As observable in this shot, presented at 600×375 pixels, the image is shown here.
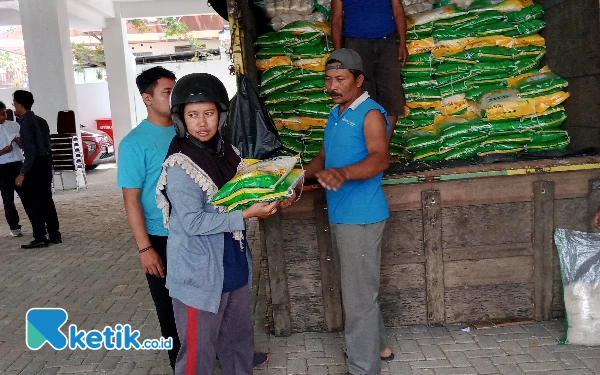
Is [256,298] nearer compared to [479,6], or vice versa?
[479,6]

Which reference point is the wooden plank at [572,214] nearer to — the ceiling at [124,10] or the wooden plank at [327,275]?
the wooden plank at [327,275]

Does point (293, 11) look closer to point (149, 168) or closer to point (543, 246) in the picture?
point (149, 168)

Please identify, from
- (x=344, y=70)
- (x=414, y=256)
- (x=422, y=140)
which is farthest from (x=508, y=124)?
(x=344, y=70)

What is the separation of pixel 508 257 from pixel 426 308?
61cm

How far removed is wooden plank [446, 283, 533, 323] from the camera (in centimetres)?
349

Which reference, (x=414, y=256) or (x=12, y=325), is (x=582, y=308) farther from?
(x=12, y=325)

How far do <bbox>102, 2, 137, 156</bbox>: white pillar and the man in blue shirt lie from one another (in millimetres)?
12481

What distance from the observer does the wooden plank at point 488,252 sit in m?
3.44

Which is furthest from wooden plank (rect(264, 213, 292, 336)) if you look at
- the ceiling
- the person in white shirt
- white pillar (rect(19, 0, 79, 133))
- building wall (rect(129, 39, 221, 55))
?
building wall (rect(129, 39, 221, 55))

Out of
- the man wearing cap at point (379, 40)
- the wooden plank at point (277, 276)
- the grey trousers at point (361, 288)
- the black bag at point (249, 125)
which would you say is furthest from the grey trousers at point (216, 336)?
the man wearing cap at point (379, 40)

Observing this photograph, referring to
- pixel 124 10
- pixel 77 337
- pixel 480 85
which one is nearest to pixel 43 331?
pixel 77 337

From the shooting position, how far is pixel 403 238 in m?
3.44

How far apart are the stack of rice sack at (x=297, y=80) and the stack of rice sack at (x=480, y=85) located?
0.61 m

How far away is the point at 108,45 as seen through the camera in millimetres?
14641
